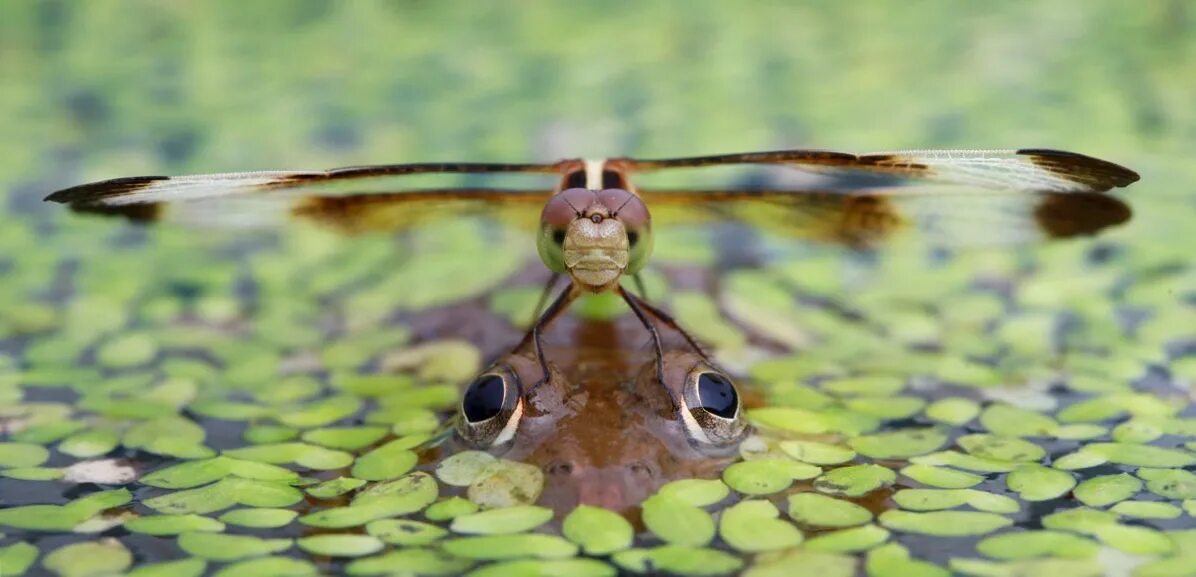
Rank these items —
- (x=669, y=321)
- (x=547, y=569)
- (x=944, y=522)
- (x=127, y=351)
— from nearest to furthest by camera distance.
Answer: (x=547, y=569), (x=944, y=522), (x=669, y=321), (x=127, y=351)

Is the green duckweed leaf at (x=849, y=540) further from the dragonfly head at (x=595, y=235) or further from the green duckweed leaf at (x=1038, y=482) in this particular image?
the dragonfly head at (x=595, y=235)

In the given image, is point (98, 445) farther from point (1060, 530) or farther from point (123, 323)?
point (1060, 530)

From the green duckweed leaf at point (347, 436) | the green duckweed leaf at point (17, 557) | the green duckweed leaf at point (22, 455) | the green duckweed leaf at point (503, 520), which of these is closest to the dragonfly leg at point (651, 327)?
the green duckweed leaf at point (503, 520)

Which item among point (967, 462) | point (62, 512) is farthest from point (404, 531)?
point (967, 462)

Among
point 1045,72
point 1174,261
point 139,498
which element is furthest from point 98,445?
point 1045,72

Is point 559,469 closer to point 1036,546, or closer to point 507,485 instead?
point 507,485

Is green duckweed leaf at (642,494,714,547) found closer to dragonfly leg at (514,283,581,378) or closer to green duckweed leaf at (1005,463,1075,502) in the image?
dragonfly leg at (514,283,581,378)
